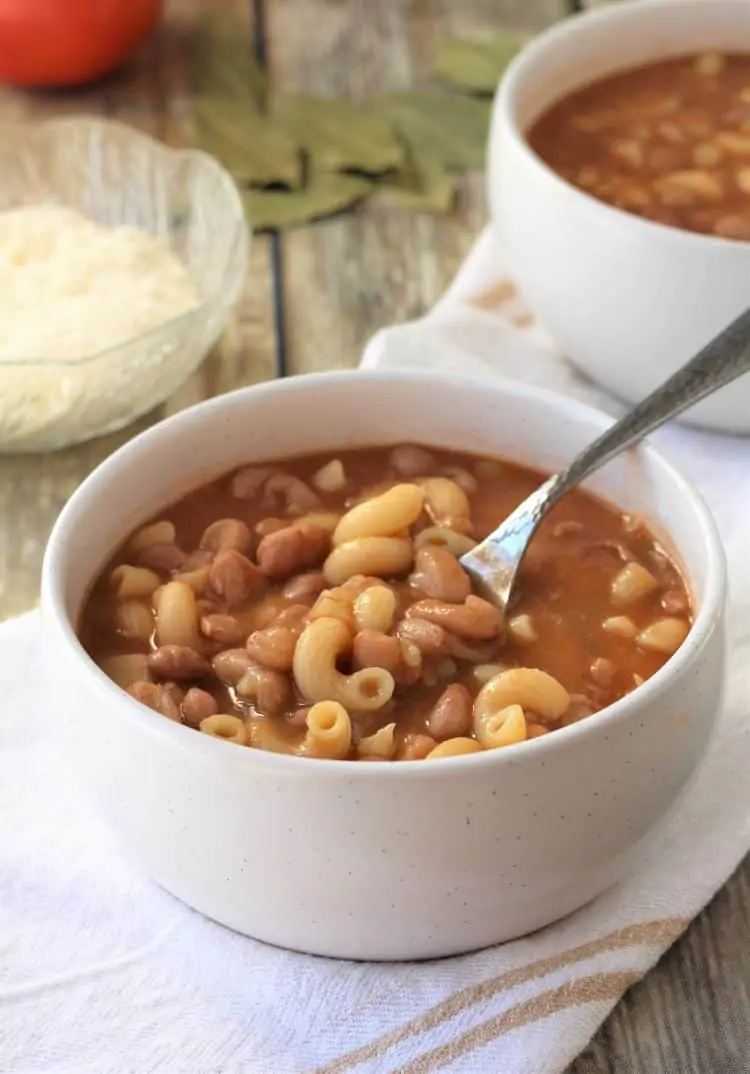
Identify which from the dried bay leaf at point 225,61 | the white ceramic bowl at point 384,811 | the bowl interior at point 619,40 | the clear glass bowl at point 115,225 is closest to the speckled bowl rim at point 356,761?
the white ceramic bowl at point 384,811

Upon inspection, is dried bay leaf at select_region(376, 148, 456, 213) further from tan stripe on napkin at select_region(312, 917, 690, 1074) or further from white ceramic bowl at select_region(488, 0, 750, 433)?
tan stripe on napkin at select_region(312, 917, 690, 1074)

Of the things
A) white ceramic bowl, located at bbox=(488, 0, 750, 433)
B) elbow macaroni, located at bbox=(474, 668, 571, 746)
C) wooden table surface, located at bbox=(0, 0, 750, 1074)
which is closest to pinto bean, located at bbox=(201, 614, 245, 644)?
elbow macaroni, located at bbox=(474, 668, 571, 746)

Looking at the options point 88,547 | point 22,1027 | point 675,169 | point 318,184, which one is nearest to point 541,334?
point 675,169

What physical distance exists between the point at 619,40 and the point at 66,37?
0.95 meters

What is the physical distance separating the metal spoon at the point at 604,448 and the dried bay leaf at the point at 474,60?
4.08 ft

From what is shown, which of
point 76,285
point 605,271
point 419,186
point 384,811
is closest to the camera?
point 384,811

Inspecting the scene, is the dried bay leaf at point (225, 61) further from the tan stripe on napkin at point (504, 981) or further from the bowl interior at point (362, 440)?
A: the tan stripe on napkin at point (504, 981)

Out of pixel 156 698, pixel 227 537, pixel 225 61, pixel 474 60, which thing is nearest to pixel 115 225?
pixel 225 61

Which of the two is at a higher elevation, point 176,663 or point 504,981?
point 176,663

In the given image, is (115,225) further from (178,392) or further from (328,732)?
(328,732)

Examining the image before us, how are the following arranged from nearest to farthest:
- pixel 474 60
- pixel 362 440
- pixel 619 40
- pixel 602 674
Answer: pixel 602 674
pixel 362 440
pixel 619 40
pixel 474 60

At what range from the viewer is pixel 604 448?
151 centimetres

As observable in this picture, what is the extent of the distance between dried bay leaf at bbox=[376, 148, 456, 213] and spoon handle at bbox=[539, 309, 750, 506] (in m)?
0.84

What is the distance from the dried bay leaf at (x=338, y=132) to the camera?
248cm
